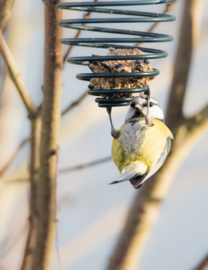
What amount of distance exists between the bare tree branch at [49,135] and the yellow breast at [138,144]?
246 mm

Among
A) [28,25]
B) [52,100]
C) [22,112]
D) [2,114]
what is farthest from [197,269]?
[28,25]

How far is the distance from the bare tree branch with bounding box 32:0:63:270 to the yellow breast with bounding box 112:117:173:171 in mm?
246

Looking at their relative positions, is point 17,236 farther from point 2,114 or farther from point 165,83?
point 165,83

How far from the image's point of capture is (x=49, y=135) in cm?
100

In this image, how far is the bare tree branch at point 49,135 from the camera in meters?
0.87

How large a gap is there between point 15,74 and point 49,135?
0.20 meters

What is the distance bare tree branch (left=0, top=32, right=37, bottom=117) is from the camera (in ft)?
3.12

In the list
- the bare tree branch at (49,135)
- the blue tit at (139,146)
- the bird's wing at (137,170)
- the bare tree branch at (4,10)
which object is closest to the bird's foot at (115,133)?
the blue tit at (139,146)

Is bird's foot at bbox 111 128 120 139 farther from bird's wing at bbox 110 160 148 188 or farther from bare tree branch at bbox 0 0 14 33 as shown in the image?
bare tree branch at bbox 0 0 14 33

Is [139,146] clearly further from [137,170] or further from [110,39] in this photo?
[110,39]

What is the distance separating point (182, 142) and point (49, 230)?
698 mm

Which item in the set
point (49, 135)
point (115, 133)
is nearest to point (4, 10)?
point (49, 135)

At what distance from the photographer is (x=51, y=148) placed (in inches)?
40.2

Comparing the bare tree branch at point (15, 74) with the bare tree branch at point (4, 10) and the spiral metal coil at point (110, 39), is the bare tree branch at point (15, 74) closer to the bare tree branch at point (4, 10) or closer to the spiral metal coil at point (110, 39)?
the bare tree branch at point (4, 10)
